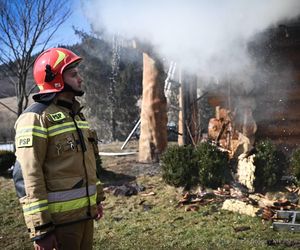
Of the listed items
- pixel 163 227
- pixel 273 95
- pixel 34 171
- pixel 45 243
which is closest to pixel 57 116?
pixel 34 171

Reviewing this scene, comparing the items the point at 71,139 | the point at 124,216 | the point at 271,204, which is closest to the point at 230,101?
the point at 271,204

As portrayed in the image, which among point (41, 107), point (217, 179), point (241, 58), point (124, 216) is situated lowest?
point (124, 216)

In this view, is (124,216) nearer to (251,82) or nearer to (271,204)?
(271,204)

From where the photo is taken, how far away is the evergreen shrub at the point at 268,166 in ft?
21.1

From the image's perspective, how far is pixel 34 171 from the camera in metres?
2.42

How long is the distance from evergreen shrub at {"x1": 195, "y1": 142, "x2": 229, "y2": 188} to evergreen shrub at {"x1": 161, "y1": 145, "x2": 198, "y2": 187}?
14 centimetres

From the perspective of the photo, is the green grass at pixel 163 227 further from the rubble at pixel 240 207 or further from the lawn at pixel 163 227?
the rubble at pixel 240 207

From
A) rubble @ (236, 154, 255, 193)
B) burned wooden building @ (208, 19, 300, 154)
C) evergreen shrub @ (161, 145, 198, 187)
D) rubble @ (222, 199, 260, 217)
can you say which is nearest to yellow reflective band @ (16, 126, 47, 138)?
rubble @ (222, 199, 260, 217)

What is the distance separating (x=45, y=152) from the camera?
99.8 inches

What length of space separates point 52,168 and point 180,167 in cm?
446

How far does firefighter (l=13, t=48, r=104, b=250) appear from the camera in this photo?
7.93ft

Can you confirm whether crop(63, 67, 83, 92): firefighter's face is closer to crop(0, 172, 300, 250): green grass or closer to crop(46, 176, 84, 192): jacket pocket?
crop(46, 176, 84, 192): jacket pocket

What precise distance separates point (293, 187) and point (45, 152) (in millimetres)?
Answer: 5084

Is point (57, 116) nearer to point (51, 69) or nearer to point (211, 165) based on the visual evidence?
point (51, 69)
